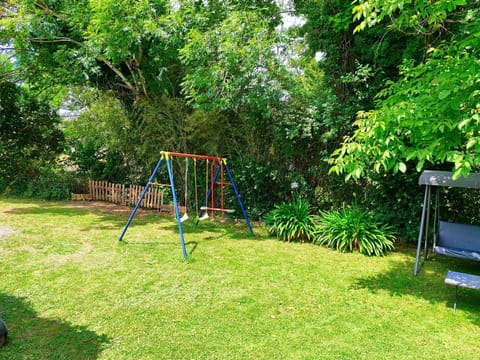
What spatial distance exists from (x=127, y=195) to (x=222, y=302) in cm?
713

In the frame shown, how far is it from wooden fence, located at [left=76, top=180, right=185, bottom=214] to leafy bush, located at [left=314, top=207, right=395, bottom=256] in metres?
4.49

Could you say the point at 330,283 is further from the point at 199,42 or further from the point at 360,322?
the point at 199,42

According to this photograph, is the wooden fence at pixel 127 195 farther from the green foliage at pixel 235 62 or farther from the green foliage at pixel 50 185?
the green foliage at pixel 235 62

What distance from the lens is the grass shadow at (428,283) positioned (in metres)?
4.06

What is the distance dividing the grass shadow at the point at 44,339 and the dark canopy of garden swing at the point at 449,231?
4.24m

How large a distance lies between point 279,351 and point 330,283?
72.2 inches

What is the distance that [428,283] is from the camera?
4.65 meters

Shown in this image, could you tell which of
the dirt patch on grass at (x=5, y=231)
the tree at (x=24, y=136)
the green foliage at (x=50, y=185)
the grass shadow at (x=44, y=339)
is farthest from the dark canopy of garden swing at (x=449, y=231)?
the tree at (x=24, y=136)

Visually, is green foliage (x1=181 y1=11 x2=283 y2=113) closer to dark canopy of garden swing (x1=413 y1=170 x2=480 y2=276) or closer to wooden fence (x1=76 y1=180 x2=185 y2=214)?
dark canopy of garden swing (x1=413 y1=170 x2=480 y2=276)

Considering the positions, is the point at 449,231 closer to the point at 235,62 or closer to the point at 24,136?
the point at 235,62

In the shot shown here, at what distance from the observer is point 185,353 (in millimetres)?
2857

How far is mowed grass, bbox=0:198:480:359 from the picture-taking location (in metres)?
2.97

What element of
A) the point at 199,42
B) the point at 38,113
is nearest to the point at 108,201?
the point at 38,113

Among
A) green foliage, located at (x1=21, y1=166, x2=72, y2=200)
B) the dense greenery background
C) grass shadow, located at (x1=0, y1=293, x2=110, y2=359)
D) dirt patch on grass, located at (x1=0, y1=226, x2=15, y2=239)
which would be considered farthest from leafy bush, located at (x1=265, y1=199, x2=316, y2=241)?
green foliage, located at (x1=21, y1=166, x2=72, y2=200)
